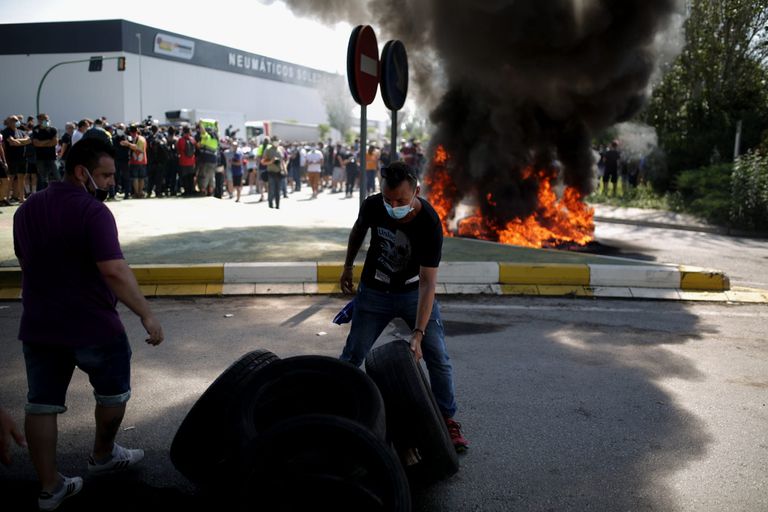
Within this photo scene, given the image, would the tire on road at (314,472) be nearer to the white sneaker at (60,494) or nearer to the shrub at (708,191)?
the white sneaker at (60,494)

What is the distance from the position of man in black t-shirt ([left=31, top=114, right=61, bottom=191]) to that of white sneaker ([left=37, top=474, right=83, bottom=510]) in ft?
34.4

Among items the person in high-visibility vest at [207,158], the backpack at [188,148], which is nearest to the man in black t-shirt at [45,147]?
the backpack at [188,148]

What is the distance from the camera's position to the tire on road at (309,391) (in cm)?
294

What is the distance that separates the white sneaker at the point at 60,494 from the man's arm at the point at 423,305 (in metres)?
1.62

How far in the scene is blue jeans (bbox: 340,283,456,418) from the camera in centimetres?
360

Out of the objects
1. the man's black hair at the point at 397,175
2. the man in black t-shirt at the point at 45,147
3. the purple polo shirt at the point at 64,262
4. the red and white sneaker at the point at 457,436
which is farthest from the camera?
the man in black t-shirt at the point at 45,147

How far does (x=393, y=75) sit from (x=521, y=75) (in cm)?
556

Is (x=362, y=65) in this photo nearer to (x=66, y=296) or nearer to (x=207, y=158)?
(x=66, y=296)

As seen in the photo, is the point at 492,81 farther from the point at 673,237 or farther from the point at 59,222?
the point at 59,222

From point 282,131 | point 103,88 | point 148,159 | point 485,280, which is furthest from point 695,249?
point 103,88

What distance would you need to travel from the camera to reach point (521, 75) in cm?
1238

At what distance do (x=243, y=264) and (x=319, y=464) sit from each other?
16.4 feet

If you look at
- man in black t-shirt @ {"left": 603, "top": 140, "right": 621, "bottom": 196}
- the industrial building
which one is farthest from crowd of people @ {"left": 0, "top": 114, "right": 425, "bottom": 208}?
the industrial building

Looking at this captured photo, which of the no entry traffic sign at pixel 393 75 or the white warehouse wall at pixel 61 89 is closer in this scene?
the no entry traffic sign at pixel 393 75
